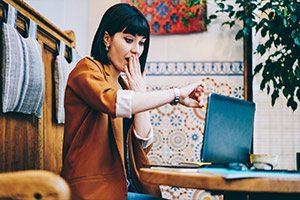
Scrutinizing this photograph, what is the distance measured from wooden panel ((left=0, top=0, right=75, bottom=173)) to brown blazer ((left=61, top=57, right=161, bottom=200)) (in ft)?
1.41

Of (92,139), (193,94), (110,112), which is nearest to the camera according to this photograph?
(110,112)

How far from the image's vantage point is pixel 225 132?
1241mm

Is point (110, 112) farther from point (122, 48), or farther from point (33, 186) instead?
point (33, 186)

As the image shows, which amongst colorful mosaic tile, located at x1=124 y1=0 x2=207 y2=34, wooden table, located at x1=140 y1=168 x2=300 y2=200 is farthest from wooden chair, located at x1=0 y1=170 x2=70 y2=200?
colorful mosaic tile, located at x1=124 y1=0 x2=207 y2=34

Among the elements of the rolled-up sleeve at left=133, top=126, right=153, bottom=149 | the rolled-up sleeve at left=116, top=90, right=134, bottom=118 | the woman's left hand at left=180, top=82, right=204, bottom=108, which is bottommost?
the rolled-up sleeve at left=133, top=126, right=153, bottom=149

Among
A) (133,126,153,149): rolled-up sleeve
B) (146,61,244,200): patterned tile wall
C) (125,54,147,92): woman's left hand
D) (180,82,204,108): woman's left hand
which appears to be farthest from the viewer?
(146,61,244,200): patterned tile wall

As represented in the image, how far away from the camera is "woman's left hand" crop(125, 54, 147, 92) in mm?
1472

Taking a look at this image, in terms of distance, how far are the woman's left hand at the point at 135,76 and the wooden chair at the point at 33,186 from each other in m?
1.04

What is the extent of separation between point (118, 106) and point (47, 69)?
109 cm

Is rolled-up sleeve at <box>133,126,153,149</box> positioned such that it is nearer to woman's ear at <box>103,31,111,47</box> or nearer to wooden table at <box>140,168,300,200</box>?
woman's ear at <box>103,31,111,47</box>

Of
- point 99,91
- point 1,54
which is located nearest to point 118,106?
point 99,91

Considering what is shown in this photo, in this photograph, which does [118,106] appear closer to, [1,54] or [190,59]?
[1,54]

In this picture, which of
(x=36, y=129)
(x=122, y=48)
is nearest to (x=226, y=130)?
(x=122, y=48)

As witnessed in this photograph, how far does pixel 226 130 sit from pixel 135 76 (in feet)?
1.60
